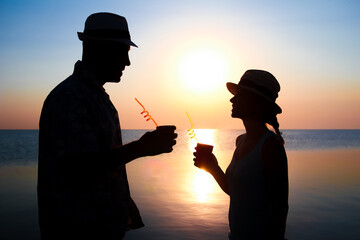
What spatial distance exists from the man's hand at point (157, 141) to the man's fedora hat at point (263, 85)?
1269 millimetres

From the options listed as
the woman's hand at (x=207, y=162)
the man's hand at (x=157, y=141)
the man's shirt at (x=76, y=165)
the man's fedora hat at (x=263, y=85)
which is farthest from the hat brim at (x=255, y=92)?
the man's shirt at (x=76, y=165)

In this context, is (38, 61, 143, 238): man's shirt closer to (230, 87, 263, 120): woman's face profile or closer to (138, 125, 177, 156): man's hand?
(138, 125, 177, 156): man's hand

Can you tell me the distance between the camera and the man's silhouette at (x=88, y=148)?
2.36 meters

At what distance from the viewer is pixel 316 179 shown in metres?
17.1

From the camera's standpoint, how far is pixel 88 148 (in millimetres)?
2371

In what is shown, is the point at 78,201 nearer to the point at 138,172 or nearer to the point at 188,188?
the point at 188,188

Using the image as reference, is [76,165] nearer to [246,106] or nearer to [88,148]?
[88,148]

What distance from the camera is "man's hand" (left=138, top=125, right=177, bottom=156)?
2.47 m

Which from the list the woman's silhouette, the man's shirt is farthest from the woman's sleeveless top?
the man's shirt

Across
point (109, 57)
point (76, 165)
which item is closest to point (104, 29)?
point (109, 57)

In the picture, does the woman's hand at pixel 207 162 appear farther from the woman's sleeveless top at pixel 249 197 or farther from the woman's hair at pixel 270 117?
the woman's hair at pixel 270 117

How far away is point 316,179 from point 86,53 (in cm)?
1666

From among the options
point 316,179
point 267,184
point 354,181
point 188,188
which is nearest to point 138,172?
point 188,188

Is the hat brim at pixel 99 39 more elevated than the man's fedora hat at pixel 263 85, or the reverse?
the hat brim at pixel 99 39
